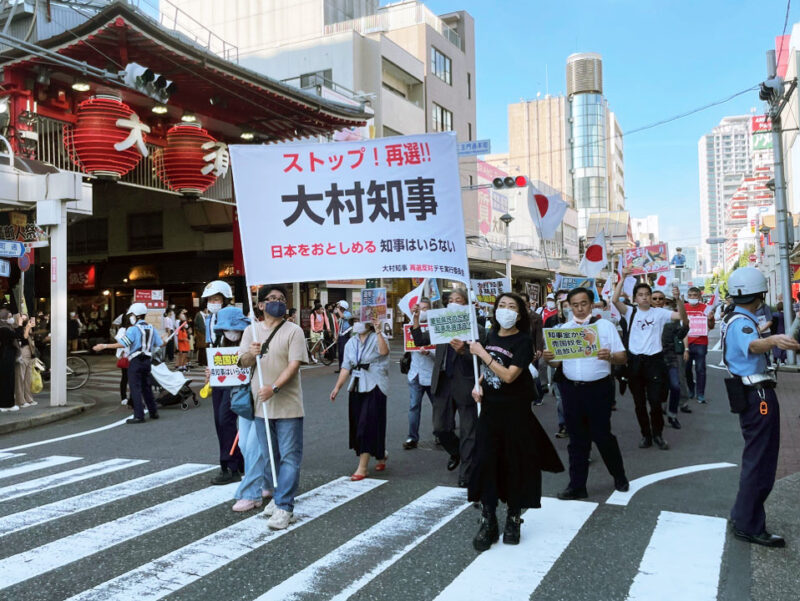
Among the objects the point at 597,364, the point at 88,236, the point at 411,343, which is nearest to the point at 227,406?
the point at 411,343

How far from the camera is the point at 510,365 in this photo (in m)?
4.62

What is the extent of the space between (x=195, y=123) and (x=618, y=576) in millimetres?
16571

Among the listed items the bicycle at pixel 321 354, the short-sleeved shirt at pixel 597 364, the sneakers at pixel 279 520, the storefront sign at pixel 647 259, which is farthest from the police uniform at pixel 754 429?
the bicycle at pixel 321 354

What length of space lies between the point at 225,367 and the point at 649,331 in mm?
5027

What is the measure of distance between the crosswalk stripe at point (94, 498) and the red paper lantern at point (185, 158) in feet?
37.4

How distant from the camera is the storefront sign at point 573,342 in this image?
5.71 m

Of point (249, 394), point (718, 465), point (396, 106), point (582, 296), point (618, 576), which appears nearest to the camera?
point (618, 576)

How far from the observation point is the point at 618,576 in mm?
3980

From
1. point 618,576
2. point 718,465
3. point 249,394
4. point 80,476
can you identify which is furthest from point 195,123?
point 618,576

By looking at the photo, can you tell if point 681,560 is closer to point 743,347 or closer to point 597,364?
point 743,347

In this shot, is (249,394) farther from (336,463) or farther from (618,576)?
(618,576)

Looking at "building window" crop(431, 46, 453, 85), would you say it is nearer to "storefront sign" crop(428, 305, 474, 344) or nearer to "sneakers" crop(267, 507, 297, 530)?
"storefront sign" crop(428, 305, 474, 344)

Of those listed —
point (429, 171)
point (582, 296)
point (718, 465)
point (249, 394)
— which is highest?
point (429, 171)

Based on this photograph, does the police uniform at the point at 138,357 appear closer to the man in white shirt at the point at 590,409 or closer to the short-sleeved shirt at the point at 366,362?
the short-sleeved shirt at the point at 366,362
